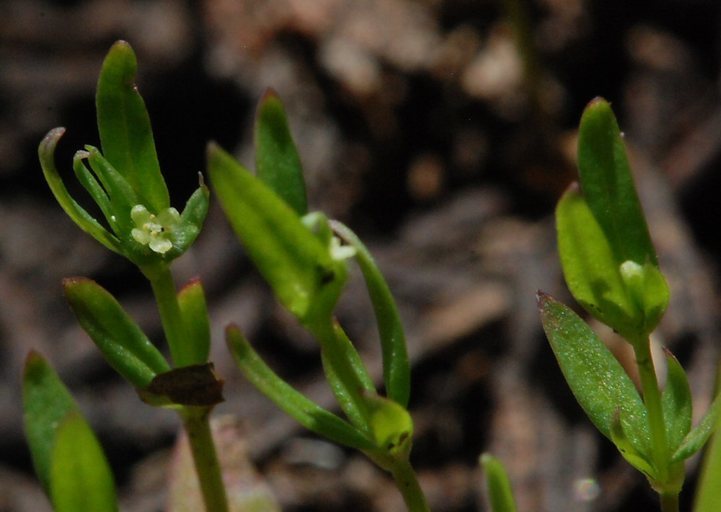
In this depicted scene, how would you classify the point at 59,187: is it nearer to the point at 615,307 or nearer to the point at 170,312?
the point at 170,312

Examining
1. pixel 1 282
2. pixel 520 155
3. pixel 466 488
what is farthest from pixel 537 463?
pixel 1 282

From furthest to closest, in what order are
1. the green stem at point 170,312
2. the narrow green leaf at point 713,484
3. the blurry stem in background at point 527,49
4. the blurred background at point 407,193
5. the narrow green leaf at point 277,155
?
1. the blurry stem in background at point 527,49
2. the blurred background at point 407,193
3. the green stem at point 170,312
4. the narrow green leaf at point 277,155
5. the narrow green leaf at point 713,484

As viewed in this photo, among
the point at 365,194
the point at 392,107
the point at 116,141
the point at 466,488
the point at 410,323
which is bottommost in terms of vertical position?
the point at 466,488

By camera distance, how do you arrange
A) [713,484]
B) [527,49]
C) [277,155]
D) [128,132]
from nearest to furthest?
[713,484], [277,155], [128,132], [527,49]

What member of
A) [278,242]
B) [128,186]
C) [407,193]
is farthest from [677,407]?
[407,193]

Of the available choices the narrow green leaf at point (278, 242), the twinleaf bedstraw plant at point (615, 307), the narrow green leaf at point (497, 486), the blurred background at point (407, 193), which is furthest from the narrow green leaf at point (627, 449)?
the blurred background at point (407, 193)

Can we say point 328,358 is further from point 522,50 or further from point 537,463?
point 522,50

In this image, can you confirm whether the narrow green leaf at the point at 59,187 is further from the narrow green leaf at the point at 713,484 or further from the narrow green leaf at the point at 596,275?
Result: the narrow green leaf at the point at 713,484
